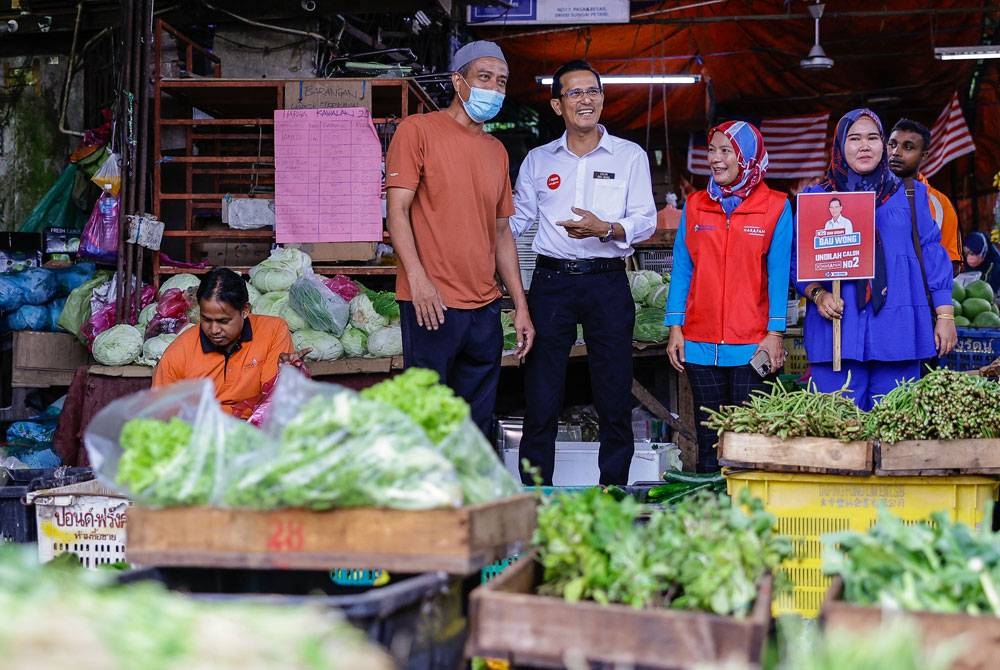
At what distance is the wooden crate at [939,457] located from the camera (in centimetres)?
410

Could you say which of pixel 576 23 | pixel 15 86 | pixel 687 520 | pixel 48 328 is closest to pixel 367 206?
pixel 48 328

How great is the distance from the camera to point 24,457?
7027mm

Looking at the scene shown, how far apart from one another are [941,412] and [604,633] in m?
2.15

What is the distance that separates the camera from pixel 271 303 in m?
7.36

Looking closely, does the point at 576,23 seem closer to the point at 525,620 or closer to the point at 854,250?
the point at 854,250

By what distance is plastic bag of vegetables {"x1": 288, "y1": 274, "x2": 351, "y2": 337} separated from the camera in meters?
7.17

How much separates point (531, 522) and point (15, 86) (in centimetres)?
756

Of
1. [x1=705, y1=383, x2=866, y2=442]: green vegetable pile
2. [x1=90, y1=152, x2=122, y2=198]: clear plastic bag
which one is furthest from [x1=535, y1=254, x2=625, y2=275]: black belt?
[x1=90, y1=152, x2=122, y2=198]: clear plastic bag

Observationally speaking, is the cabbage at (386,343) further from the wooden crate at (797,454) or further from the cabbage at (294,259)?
the wooden crate at (797,454)

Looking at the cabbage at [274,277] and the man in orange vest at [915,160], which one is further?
the cabbage at [274,277]

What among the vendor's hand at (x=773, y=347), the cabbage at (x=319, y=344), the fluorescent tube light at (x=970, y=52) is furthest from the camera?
the fluorescent tube light at (x=970, y=52)

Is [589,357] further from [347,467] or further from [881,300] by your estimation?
[347,467]

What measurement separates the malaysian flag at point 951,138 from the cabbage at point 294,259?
843 centimetres

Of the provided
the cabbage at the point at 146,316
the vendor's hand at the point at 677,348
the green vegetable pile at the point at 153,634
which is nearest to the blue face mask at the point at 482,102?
the vendor's hand at the point at 677,348
